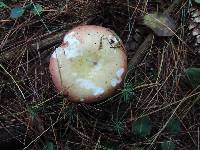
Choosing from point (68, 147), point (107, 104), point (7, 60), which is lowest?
point (68, 147)

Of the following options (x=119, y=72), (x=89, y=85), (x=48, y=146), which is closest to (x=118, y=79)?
(x=119, y=72)

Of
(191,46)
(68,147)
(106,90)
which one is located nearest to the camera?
(106,90)

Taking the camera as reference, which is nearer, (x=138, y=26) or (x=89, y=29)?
(x=89, y=29)

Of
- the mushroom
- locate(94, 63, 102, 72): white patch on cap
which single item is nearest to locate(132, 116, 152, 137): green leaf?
the mushroom

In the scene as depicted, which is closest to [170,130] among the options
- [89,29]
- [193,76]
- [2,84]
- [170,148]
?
[170,148]

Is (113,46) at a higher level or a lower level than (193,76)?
higher

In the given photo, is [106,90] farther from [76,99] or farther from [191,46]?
[191,46]

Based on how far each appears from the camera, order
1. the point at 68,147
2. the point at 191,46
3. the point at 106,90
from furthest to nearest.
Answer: the point at 191,46, the point at 68,147, the point at 106,90
